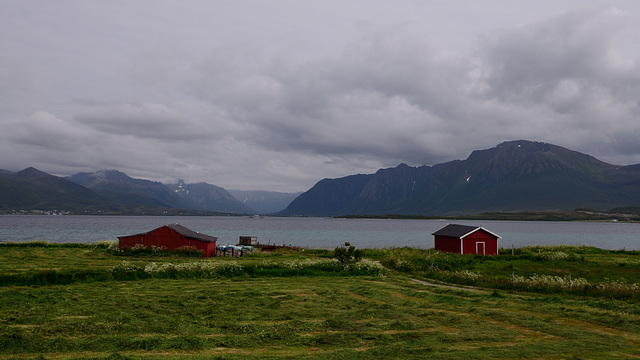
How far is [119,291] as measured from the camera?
28203mm

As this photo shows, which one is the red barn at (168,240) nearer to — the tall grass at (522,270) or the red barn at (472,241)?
the tall grass at (522,270)

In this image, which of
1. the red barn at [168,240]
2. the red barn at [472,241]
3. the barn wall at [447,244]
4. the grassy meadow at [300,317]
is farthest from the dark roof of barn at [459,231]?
the red barn at [168,240]

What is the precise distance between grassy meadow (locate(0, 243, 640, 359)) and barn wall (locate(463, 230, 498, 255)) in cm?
2699

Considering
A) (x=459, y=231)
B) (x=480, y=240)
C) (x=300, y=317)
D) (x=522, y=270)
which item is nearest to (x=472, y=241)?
(x=480, y=240)

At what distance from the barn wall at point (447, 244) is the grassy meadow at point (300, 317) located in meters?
27.6

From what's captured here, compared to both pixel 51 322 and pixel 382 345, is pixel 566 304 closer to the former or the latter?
pixel 382 345

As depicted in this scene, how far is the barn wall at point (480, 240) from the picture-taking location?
63.8m

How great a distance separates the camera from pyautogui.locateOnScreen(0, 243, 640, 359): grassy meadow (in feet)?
49.9

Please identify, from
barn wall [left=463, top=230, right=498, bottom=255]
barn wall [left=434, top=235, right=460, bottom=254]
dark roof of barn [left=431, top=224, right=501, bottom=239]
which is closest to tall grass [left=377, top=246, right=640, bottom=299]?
barn wall [left=463, top=230, right=498, bottom=255]

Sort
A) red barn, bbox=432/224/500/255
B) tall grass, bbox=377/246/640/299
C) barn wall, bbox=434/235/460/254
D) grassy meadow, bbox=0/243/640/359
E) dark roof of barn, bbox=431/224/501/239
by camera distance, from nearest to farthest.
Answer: grassy meadow, bbox=0/243/640/359, tall grass, bbox=377/246/640/299, red barn, bbox=432/224/500/255, dark roof of barn, bbox=431/224/501/239, barn wall, bbox=434/235/460/254

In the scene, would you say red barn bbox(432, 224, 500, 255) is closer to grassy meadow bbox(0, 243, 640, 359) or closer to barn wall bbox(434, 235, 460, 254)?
barn wall bbox(434, 235, 460, 254)

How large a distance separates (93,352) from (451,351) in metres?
12.6

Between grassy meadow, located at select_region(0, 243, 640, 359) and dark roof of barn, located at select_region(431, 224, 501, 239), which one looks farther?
dark roof of barn, located at select_region(431, 224, 501, 239)

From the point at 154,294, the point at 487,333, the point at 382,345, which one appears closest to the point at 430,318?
the point at 487,333
